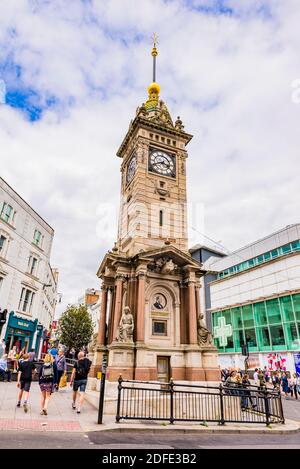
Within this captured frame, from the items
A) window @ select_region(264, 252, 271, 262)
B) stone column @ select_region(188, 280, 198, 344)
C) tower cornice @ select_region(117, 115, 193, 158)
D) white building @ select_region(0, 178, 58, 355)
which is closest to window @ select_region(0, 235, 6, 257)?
white building @ select_region(0, 178, 58, 355)

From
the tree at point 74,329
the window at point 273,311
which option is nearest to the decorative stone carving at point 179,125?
the window at point 273,311

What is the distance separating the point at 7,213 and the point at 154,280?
1658 centimetres

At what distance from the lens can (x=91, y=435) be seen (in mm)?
7605

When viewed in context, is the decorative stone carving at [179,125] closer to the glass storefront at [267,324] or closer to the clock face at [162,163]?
the clock face at [162,163]

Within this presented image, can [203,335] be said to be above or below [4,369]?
Result: above

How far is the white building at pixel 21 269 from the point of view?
83.0 feet

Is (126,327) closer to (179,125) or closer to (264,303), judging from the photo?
(179,125)

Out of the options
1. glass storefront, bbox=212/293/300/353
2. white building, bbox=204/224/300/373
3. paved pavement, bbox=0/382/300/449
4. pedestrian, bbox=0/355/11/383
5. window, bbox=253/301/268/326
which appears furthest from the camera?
window, bbox=253/301/268/326

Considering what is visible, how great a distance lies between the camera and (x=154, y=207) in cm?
1984

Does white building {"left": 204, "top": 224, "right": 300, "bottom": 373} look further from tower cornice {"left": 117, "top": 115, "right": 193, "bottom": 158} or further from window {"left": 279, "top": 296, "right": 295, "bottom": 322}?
tower cornice {"left": 117, "top": 115, "right": 193, "bottom": 158}

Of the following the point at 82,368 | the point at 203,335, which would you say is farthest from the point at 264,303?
the point at 82,368

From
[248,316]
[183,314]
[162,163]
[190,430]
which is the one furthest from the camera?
[248,316]

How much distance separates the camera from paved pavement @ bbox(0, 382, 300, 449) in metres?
6.72

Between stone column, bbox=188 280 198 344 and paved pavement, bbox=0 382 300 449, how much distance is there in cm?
594
